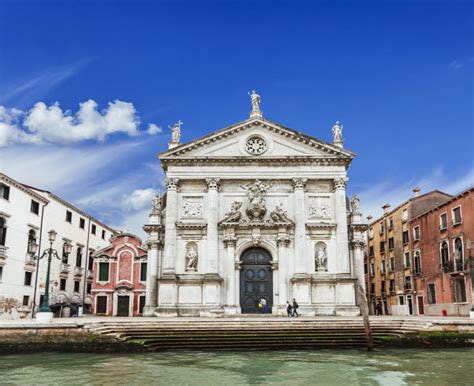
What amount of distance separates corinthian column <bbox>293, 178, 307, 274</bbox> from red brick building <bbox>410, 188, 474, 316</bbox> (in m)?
11.1

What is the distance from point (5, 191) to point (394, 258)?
35.4 metres

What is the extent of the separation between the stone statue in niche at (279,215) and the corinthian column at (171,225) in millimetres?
6377

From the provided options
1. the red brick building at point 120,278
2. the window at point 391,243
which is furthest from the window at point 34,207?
the window at point 391,243

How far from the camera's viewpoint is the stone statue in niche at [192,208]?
33500 millimetres

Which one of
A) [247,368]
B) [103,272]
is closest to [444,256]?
[103,272]

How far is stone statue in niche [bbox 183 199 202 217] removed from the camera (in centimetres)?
3350

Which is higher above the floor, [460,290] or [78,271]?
[78,271]

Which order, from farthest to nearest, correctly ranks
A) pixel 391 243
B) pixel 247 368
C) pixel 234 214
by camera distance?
pixel 391 243 → pixel 234 214 → pixel 247 368

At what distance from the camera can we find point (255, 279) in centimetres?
3266

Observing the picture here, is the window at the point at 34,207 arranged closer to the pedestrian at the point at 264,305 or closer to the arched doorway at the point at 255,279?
the arched doorway at the point at 255,279

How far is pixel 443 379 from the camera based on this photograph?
13.9 m

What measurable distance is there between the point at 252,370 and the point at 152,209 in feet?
67.4

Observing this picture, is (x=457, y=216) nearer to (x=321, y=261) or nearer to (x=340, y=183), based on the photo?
(x=340, y=183)

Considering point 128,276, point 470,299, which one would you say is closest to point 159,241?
point 128,276
